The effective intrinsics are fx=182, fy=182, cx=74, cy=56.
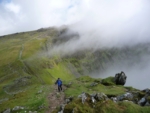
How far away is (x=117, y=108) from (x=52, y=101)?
2317 centimetres

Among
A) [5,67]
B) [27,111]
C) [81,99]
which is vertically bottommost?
[27,111]

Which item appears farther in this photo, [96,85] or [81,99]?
[96,85]

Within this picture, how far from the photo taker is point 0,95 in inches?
3698

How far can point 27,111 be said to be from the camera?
38.0 meters

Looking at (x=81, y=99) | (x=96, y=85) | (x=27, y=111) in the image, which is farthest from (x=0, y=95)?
(x=81, y=99)

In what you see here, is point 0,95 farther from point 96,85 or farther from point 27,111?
point 27,111

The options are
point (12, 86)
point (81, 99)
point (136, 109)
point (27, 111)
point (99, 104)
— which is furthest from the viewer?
point (12, 86)

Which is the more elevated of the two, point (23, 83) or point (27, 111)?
point (23, 83)

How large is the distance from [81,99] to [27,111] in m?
16.2

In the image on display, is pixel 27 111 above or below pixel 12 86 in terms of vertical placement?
below

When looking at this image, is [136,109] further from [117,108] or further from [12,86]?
[12,86]

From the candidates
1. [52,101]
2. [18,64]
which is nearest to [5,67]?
[18,64]

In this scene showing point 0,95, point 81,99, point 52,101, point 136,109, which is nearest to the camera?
point 136,109

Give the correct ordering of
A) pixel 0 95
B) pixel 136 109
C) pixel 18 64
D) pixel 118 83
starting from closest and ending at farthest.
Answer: pixel 136 109 → pixel 118 83 → pixel 0 95 → pixel 18 64
